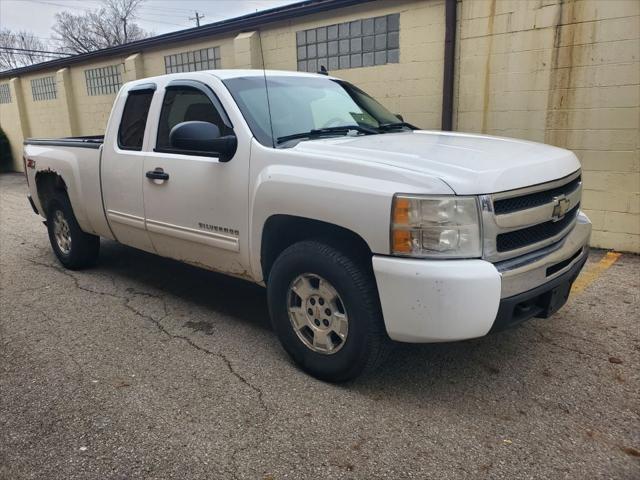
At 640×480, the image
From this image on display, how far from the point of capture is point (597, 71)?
597 cm

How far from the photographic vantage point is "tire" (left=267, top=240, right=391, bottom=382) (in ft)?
9.62

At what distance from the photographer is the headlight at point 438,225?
263cm

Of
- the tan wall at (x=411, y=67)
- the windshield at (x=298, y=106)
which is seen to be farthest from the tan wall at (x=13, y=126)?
the windshield at (x=298, y=106)

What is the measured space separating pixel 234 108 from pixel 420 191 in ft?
5.54

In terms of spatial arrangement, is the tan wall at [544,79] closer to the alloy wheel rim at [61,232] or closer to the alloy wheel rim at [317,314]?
the alloy wheel rim at [317,314]

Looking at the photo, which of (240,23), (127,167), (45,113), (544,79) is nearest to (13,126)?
(45,113)

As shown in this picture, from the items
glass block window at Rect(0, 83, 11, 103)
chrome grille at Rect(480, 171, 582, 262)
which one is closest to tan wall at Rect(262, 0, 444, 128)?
chrome grille at Rect(480, 171, 582, 262)

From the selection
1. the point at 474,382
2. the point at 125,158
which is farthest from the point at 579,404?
the point at 125,158

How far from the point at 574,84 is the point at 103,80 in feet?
39.3

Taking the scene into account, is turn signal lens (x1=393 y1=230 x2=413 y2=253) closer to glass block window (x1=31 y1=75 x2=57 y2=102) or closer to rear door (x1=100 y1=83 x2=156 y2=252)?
rear door (x1=100 y1=83 x2=156 y2=252)

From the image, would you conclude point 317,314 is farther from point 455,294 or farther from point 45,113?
point 45,113

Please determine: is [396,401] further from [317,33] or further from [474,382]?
[317,33]

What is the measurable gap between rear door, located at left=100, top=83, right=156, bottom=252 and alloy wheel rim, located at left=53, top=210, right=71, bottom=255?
1.17 metres

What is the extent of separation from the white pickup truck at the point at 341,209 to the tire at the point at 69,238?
3.67 ft
